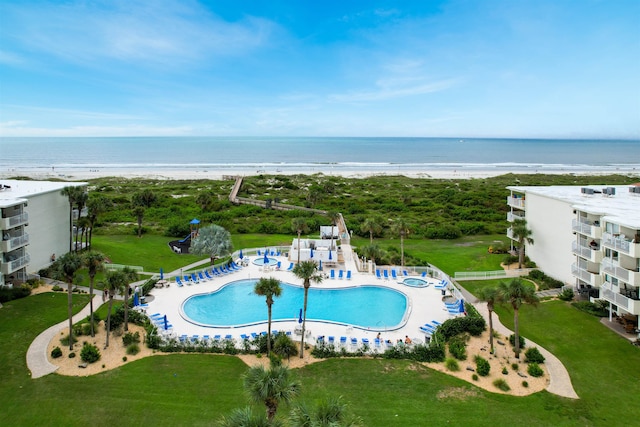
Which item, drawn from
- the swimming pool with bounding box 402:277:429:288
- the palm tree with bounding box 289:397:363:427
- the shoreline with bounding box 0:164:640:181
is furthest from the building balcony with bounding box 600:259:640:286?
the shoreline with bounding box 0:164:640:181

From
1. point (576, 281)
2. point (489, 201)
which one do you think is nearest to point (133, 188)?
point (489, 201)

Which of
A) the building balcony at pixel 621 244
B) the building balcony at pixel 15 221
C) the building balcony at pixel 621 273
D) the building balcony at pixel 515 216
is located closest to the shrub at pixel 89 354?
the building balcony at pixel 15 221

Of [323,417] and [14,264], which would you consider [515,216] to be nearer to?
[323,417]

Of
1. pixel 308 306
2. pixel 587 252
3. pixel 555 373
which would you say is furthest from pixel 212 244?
pixel 587 252

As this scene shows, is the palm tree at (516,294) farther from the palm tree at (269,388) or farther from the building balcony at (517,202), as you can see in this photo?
the building balcony at (517,202)

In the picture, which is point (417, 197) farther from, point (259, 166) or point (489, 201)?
point (259, 166)

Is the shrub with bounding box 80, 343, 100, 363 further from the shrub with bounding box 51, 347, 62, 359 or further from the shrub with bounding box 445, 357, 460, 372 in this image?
the shrub with bounding box 445, 357, 460, 372
